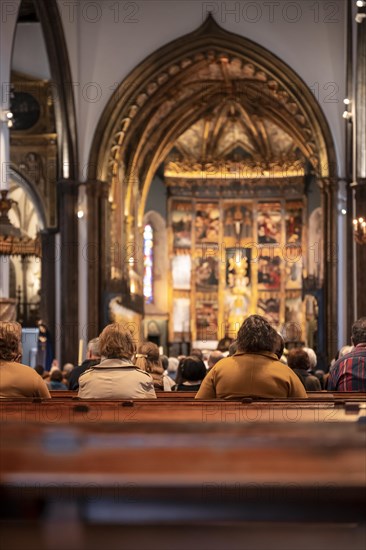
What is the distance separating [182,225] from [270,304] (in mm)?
4576

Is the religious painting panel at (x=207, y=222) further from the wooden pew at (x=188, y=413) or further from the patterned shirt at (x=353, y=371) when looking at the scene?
the wooden pew at (x=188, y=413)

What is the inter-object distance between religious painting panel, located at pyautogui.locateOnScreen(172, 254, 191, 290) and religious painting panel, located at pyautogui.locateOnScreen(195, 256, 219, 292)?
356 millimetres

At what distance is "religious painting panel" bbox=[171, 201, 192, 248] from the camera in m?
37.9

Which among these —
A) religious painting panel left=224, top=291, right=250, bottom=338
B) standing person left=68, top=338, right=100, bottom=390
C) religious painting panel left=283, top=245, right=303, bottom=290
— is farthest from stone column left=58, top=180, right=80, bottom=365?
religious painting panel left=283, top=245, right=303, bottom=290

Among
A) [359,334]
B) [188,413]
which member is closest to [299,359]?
[359,334]

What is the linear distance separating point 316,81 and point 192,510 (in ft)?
76.9

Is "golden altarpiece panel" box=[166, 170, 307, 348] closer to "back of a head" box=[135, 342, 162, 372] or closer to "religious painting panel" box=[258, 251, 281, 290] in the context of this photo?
"religious painting panel" box=[258, 251, 281, 290]

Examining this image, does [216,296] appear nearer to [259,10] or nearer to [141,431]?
[259,10]

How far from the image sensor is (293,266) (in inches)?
1483

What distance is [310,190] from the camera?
120 feet

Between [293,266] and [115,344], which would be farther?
[293,266]

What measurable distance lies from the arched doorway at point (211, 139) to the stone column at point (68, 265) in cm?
82

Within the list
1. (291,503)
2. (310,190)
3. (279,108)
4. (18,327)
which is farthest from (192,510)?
(310,190)

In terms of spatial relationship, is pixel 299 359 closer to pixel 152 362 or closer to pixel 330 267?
pixel 152 362
